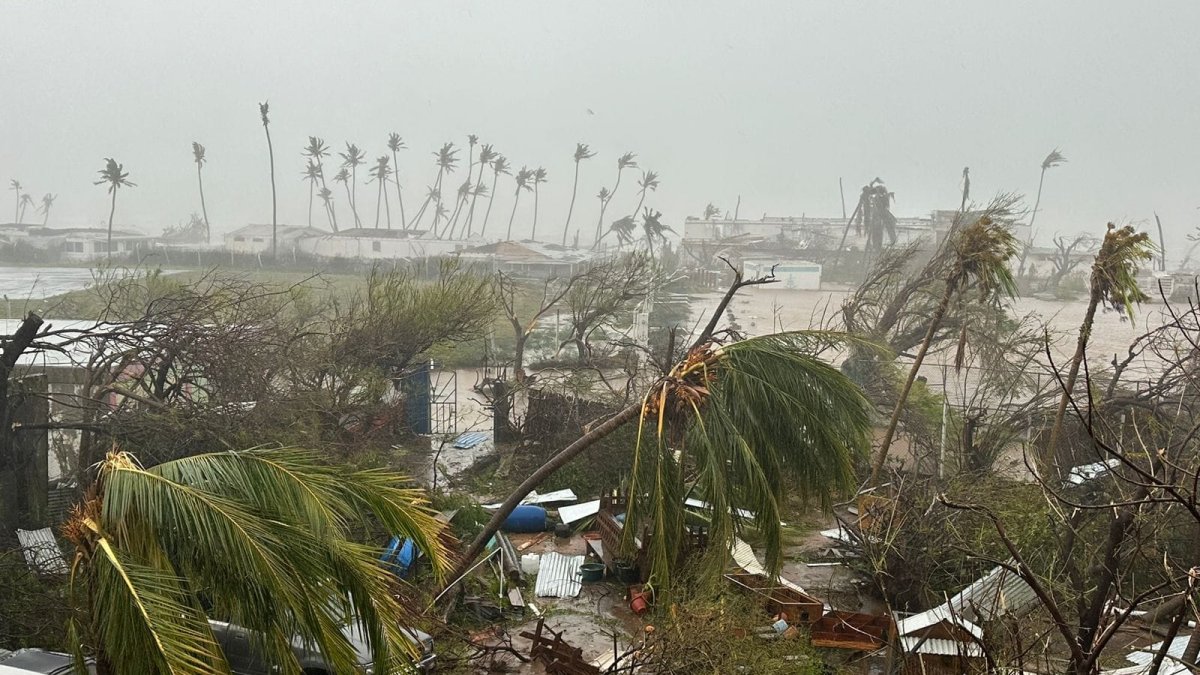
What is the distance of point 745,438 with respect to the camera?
681 centimetres

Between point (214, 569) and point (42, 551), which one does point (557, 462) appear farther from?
point (42, 551)

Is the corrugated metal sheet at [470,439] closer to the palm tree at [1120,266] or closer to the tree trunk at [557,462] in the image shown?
the tree trunk at [557,462]

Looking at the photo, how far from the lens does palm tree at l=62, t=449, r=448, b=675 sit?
3.75 m

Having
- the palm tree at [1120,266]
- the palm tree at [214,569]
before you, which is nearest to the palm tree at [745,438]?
the palm tree at [214,569]

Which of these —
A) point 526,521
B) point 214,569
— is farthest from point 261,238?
point 214,569

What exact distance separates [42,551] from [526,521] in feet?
21.3

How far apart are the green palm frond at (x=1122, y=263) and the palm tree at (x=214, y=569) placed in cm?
950

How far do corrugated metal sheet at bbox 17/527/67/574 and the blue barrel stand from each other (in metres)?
6.13

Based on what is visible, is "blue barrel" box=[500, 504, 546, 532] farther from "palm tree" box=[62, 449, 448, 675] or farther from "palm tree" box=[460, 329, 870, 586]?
"palm tree" box=[62, 449, 448, 675]

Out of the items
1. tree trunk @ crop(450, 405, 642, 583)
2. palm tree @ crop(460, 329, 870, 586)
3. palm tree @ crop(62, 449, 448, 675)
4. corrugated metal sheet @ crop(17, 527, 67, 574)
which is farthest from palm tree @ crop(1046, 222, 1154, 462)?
corrugated metal sheet @ crop(17, 527, 67, 574)

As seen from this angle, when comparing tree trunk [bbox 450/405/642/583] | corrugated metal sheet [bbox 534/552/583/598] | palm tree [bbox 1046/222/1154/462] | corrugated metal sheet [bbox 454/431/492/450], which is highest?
palm tree [bbox 1046/222/1154/462]

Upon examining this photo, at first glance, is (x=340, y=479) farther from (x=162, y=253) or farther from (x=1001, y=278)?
(x=162, y=253)

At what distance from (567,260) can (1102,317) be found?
2226cm

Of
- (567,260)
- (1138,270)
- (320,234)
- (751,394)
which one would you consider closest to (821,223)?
(567,260)
